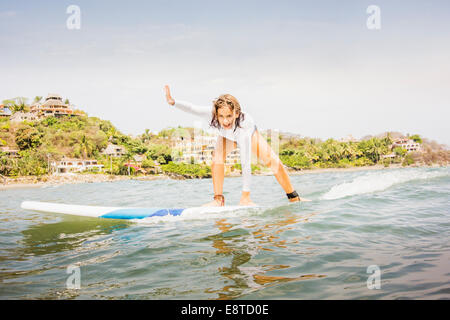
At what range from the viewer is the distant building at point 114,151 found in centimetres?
5422

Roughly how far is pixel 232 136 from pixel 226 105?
500 mm

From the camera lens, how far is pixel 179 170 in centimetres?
5144

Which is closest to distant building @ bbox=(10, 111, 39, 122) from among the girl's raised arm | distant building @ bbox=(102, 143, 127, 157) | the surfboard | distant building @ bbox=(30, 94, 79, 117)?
distant building @ bbox=(30, 94, 79, 117)

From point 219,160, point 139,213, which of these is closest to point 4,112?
point 139,213

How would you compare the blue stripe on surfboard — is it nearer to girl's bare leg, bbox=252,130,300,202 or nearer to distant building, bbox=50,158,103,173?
girl's bare leg, bbox=252,130,300,202

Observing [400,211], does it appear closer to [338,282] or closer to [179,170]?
[338,282]

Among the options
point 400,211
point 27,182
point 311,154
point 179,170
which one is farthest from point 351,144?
point 400,211

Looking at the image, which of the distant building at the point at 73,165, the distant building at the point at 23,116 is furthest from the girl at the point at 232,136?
the distant building at the point at 23,116

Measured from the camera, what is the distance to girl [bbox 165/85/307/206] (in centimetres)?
444

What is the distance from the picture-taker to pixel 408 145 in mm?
72062

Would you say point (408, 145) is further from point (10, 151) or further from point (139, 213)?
point (10, 151)

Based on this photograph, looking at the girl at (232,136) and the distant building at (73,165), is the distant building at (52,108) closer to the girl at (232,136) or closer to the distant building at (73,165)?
the distant building at (73,165)
